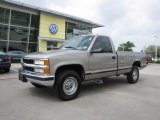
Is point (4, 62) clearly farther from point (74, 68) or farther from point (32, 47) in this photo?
point (32, 47)

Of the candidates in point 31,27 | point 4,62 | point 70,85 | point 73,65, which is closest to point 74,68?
point 73,65

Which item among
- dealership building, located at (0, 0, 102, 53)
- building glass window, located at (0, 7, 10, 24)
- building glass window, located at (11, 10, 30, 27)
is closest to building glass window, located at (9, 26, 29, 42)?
dealership building, located at (0, 0, 102, 53)

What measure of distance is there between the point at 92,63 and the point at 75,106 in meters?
1.73

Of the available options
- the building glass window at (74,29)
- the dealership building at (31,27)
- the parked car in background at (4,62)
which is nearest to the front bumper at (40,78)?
the parked car in background at (4,62)

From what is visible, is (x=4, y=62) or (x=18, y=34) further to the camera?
(x=18, y=34)

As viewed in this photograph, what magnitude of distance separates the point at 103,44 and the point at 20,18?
21.6 metres

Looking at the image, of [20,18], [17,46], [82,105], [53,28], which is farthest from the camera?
[53,28]

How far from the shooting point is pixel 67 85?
5781mm

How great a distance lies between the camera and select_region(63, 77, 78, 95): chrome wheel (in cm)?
571

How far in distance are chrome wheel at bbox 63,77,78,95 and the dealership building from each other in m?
20.2

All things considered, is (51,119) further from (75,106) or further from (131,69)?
(131,69)

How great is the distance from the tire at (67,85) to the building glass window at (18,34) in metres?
21.0

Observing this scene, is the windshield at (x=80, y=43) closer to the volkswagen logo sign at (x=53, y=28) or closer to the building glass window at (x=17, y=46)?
the building glass window at (x=17, y=46)

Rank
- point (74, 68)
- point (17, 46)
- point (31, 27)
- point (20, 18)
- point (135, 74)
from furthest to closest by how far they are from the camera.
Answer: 1. point (31, 27)
2. point (20, 18)
3. point (17, 46)
4. point (135, 74)
5. point (74, 68)
